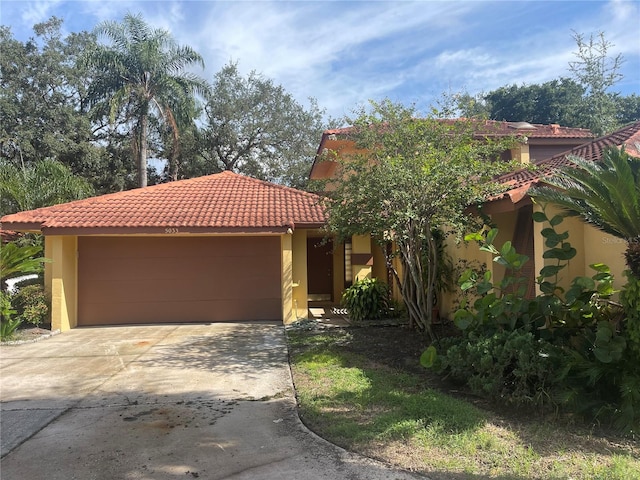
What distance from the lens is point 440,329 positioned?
9.51 m

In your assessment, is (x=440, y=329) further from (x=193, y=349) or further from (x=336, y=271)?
(x=336, y=271)

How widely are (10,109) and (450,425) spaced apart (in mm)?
28236

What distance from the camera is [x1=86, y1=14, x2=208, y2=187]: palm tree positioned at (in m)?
21.3

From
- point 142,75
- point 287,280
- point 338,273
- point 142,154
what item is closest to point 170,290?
point 287,280

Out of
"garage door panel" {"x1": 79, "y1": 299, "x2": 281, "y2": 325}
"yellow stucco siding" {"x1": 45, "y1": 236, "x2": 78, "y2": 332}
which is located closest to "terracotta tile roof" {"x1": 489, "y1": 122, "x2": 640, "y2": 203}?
"garage door panel" {"x1": 79, "y1": 299, "x2": 281, "y2": 325}

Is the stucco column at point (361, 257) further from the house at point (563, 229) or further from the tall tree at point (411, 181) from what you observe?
the house at point (563, 229)

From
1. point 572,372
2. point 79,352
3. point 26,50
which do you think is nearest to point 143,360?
point 79,352

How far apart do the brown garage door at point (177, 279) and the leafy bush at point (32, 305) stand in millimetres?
868

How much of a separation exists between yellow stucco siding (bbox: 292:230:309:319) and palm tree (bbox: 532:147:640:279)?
298 inches

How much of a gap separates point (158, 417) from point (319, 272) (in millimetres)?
11831

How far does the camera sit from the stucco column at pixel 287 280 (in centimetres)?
1170

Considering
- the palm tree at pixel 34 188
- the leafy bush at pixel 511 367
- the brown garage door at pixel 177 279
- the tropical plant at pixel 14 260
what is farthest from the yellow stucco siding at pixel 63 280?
the leafy bush at pixel 511 367

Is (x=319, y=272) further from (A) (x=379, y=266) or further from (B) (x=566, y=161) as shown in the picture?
(B) (x=566, y=161)

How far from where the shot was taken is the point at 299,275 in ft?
40.8
